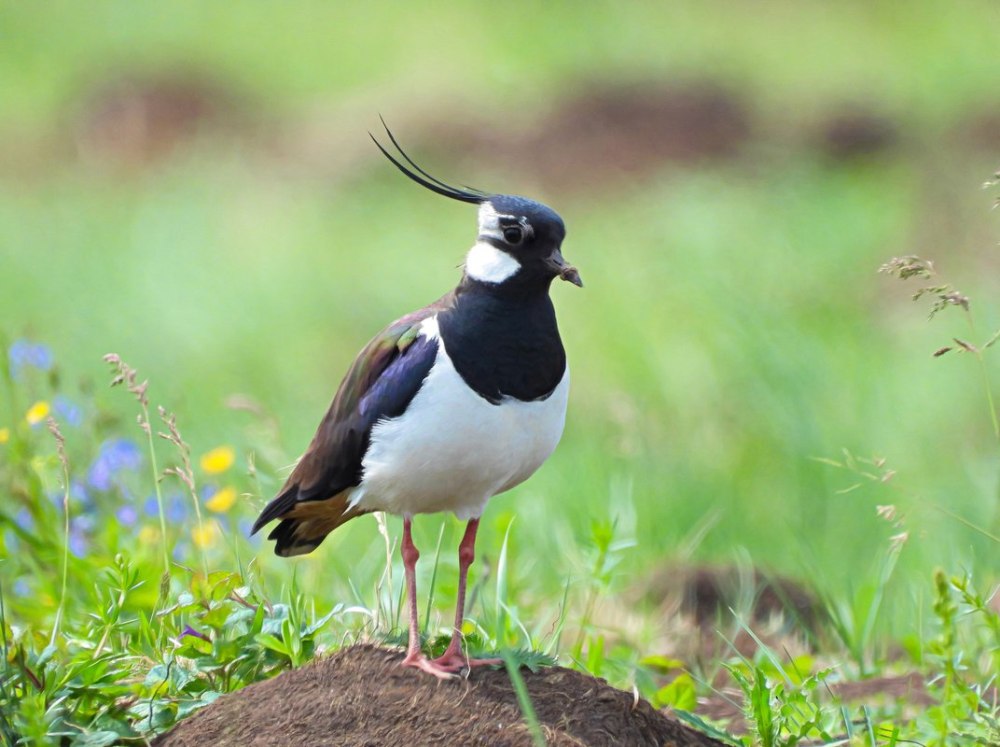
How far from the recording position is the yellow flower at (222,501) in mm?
4684

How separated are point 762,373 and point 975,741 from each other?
337 cm

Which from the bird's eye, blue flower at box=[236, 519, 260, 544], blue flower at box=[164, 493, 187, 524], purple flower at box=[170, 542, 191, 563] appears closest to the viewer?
the bird's eye

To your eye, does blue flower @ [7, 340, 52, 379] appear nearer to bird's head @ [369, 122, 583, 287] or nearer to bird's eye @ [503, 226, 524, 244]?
bird's head @ [369, 122, 583, 287]

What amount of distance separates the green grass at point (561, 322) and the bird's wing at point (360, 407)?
25 centimetres

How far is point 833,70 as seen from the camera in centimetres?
1348

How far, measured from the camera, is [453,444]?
10.2 ft

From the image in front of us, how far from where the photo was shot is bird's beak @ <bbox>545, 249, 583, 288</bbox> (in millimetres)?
3082

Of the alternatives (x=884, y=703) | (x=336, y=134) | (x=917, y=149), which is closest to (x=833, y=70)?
(x=917, y=149)

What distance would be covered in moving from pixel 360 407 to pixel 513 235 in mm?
519

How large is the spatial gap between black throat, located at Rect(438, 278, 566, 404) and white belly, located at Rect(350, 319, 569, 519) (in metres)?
0.02

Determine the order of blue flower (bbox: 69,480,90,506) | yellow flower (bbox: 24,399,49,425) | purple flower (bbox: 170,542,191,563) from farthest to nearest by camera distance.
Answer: blue flower (bbox: 69,480,90,506) < purple flower (bbox: 170,542,191,563) < yellow flower (bbox: 24,399,49,425)

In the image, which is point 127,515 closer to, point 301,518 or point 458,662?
point 301,518

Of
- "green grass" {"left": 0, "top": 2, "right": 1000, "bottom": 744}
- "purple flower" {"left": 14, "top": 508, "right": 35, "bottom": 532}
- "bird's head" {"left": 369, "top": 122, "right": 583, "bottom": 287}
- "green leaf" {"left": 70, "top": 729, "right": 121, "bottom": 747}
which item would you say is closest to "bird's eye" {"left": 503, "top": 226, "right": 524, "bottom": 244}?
"bird's head" {"left": 369, "top": 122, "right": 583, "bottom": 287}

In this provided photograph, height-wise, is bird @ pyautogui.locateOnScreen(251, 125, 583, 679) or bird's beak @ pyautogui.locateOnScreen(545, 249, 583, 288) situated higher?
bird's beak @ pyautogui.locateOnScreen(545, 249, 583, 288)
